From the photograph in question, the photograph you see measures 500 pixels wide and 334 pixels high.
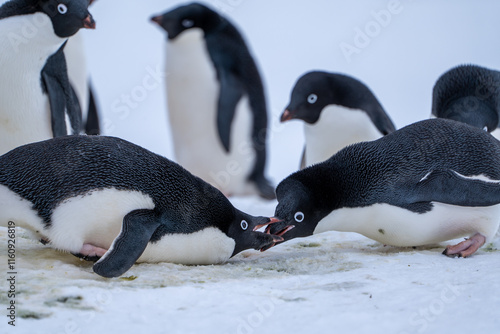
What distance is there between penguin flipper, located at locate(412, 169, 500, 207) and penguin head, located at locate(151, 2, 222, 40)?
4050 mm

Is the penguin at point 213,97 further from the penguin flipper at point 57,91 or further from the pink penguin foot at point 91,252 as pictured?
the pink penguin foot at point 91,252

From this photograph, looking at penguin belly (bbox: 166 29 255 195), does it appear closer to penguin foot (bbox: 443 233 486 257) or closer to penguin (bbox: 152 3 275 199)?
penguin (bbox: 152 3 275 199)

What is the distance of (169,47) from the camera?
20.4 ft

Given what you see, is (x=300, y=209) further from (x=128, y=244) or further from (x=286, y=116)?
(x=286, y=116)

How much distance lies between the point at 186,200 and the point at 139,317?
79 centimetres

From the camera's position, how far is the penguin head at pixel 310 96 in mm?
4180

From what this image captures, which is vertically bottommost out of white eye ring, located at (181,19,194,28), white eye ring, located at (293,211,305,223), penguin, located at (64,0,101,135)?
white eye ring, located at (293,211,305,223)

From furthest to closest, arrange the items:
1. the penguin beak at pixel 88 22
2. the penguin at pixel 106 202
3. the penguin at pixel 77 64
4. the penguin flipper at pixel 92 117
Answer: the penguin flipper at pixel 92 117 → the penguin at pixel 77 64 → the penguin beak at pixel 88 22 → the penguin at pixel 106 202

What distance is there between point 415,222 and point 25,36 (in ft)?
7.07

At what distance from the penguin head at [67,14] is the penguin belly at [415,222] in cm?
161

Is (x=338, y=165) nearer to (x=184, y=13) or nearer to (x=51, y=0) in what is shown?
(x=51, y=0)

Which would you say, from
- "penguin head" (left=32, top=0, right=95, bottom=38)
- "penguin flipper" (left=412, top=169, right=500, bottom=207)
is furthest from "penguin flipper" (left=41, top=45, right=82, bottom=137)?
"penguin flipper" (left=412, top=169, right=500, bottom=207)

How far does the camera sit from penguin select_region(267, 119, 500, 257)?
2.53 metres

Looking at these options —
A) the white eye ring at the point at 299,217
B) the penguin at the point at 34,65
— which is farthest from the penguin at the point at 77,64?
the white eye ring at the point at 299,217
